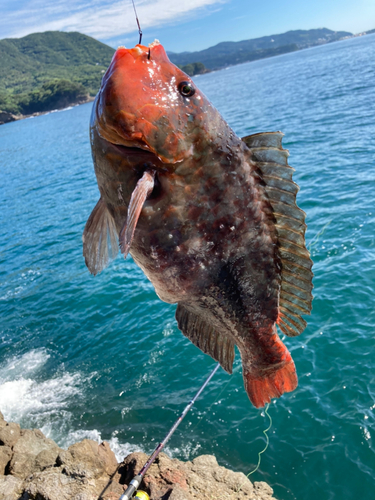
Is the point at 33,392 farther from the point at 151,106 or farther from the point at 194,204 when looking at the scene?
the point at 151,106

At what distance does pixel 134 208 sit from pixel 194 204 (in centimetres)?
55

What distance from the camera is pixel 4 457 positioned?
728 centimetres

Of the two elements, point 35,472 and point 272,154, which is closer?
point 272,154

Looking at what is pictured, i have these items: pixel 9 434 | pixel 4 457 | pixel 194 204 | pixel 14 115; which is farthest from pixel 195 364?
pixel 14 115

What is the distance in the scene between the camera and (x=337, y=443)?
298 inches

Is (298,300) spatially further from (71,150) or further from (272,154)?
(71,150)

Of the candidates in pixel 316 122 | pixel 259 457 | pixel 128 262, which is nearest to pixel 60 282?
pixel 128 262

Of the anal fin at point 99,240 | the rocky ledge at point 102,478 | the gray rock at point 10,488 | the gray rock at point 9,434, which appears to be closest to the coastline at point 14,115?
the gray rock at point 9,434

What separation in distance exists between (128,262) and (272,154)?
47.2 ft

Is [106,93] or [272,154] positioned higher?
[106,93]

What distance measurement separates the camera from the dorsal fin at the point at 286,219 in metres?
2.54

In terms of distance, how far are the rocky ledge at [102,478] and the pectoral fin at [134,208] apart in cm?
480

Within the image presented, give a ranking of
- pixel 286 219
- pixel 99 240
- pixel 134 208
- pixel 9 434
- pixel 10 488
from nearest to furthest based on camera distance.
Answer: pixel 134 208, pixel 286 219, pixel 99 240, pixel 10 488, pixel 9 434

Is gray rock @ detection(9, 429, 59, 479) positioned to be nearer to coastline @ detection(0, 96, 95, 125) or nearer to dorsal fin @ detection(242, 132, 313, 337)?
dorsal fin @ detection(242, 132, 313, 337)
